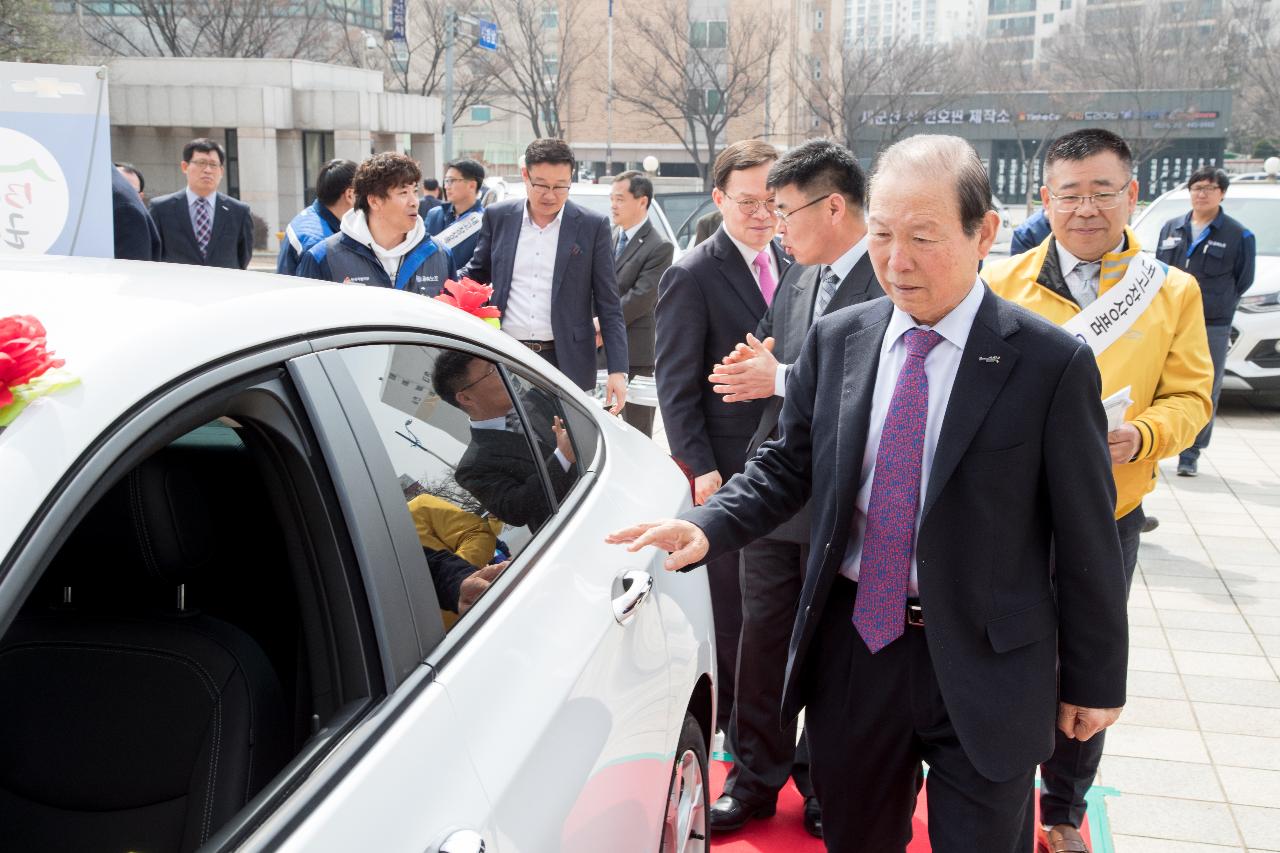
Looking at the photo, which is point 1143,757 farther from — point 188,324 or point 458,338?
point 188,324

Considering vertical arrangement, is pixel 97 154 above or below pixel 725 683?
above

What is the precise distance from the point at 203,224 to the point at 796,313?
6.74 meters

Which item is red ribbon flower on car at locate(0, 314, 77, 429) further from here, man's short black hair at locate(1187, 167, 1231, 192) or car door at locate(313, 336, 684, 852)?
man's short black hair at locate(1187, 167, 1231, 192)

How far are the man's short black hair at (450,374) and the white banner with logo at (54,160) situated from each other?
2.78m

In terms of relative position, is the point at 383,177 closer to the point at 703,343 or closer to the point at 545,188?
the point at 545,188

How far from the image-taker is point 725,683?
4.16 meters

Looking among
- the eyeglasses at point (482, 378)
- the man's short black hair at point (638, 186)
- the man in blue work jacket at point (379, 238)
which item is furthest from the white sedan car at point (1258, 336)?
the eyeglasses at point (482, 378)

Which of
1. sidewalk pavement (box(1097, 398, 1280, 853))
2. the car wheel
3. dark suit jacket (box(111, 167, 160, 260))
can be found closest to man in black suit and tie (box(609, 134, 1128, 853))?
the car wheel

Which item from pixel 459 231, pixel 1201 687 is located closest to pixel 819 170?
pixel 1201 687

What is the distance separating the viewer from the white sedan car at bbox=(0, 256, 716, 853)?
54.7 inches

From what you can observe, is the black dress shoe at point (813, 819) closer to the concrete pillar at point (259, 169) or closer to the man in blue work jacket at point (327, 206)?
the man in blue work jacket at point (327, 206)

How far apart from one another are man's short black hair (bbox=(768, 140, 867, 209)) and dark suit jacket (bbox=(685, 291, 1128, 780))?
1135 millimetres

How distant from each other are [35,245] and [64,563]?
2.99 metres

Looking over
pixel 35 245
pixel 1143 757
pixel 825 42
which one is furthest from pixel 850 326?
pixel 825 42
